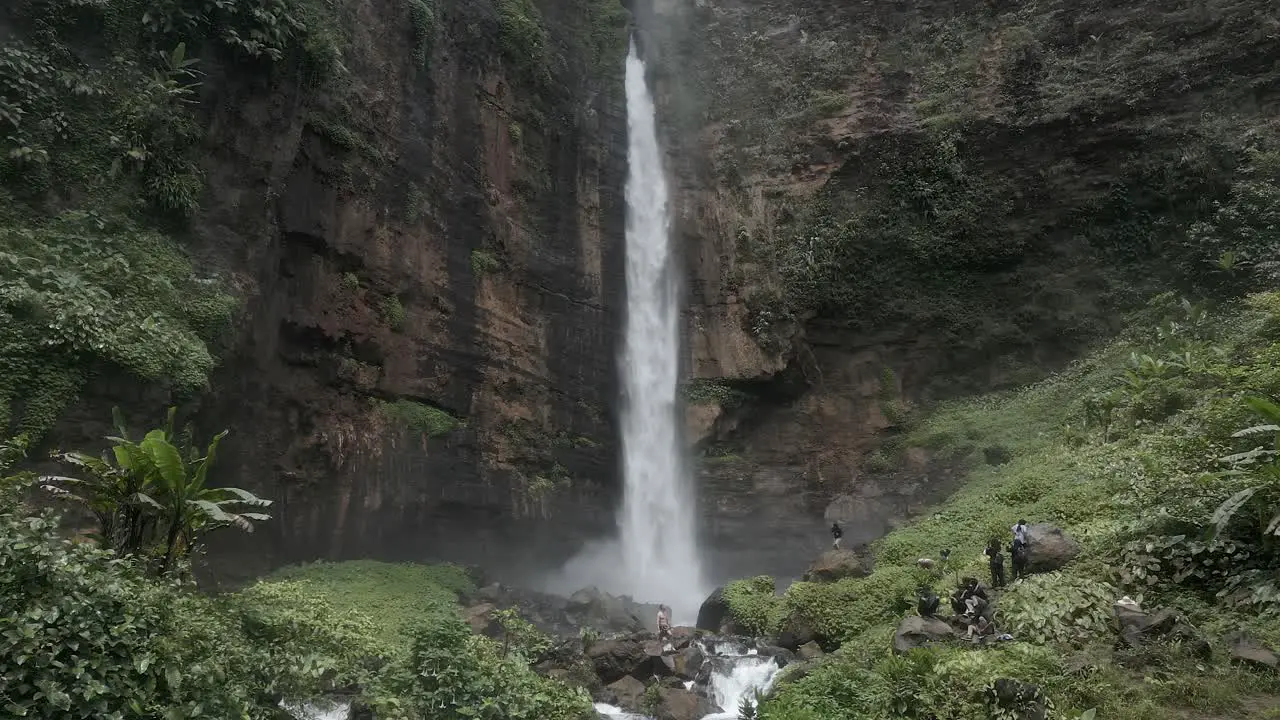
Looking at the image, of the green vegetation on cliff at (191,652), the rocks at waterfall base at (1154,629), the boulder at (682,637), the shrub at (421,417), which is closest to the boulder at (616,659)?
the boulder at (682,637)

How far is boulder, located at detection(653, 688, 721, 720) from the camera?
9.68 metres

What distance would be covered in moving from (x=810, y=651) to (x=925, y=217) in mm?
15029

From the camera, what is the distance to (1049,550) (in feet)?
30.4

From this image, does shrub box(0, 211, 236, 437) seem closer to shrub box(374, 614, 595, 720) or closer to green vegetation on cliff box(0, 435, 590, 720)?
green vegetation on cliff box(0, 435, 590, 720)

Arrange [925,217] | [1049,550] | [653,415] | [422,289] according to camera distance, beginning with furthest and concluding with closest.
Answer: [925,217] → [653,415] → [422,289] → [1049,550]

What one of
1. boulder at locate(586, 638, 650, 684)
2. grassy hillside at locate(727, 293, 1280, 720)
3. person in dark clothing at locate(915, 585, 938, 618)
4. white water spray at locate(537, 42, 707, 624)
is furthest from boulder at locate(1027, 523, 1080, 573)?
white water spray at locate(537, 42, 707, 624)

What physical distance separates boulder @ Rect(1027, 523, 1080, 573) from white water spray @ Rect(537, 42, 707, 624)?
31.9 ft

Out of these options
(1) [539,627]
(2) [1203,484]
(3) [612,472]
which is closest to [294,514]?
(1) [539,627]

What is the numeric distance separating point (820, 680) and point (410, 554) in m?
11.1

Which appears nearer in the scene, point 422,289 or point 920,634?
point 920,634

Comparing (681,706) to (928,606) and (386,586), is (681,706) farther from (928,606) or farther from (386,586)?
(386,586)

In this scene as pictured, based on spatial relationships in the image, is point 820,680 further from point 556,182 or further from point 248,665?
point 556,182

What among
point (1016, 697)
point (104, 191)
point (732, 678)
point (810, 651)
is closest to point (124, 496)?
point (104, 191)

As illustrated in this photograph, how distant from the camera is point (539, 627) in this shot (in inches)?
556
